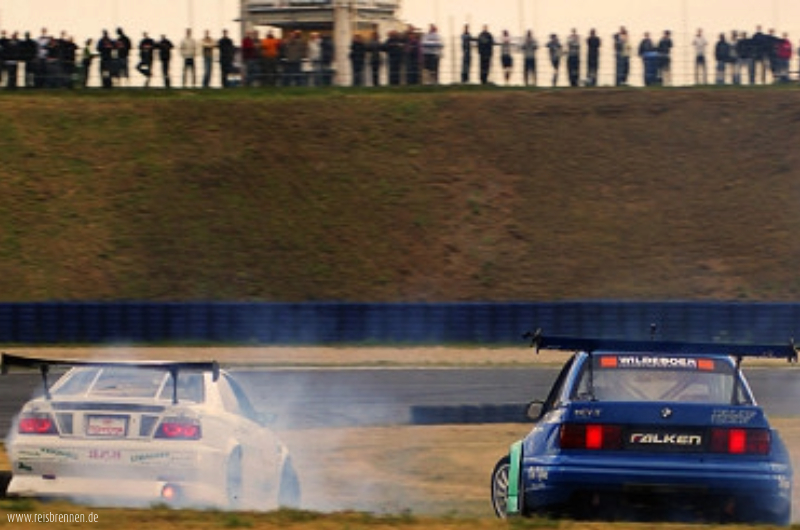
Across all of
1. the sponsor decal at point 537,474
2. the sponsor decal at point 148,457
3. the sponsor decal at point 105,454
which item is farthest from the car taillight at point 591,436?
the sponsor decal at point 105,454

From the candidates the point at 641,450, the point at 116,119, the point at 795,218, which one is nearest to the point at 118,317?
the point at 116,119

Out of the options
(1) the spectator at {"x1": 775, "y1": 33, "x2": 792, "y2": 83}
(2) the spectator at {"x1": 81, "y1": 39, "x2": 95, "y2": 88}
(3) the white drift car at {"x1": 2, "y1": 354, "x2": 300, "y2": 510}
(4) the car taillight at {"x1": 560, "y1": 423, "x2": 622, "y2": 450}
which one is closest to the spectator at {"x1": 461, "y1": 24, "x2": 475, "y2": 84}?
(1) the spectator at {"x1": 775, "y1": 33, "x2": 792, "y2": 83}

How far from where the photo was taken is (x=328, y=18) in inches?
1649

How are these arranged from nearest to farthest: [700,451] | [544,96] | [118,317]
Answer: [700,451], [118,317], [544,96]

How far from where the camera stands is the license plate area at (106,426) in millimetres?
9516

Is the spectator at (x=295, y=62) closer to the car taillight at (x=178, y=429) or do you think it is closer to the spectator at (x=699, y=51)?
the spectator at (x=699, y=51)

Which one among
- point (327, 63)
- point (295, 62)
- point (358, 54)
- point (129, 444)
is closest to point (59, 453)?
point (129, 444)

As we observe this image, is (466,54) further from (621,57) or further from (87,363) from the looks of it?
(87,363)

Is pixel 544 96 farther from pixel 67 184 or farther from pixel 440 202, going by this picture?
pixel 67 184

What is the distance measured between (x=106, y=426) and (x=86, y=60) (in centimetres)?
3169

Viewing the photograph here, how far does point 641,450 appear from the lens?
28.0 ft

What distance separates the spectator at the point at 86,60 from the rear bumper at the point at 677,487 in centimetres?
3323

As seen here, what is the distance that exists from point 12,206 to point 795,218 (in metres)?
16.5

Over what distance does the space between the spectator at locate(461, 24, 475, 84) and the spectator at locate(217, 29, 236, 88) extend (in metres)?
5.68
